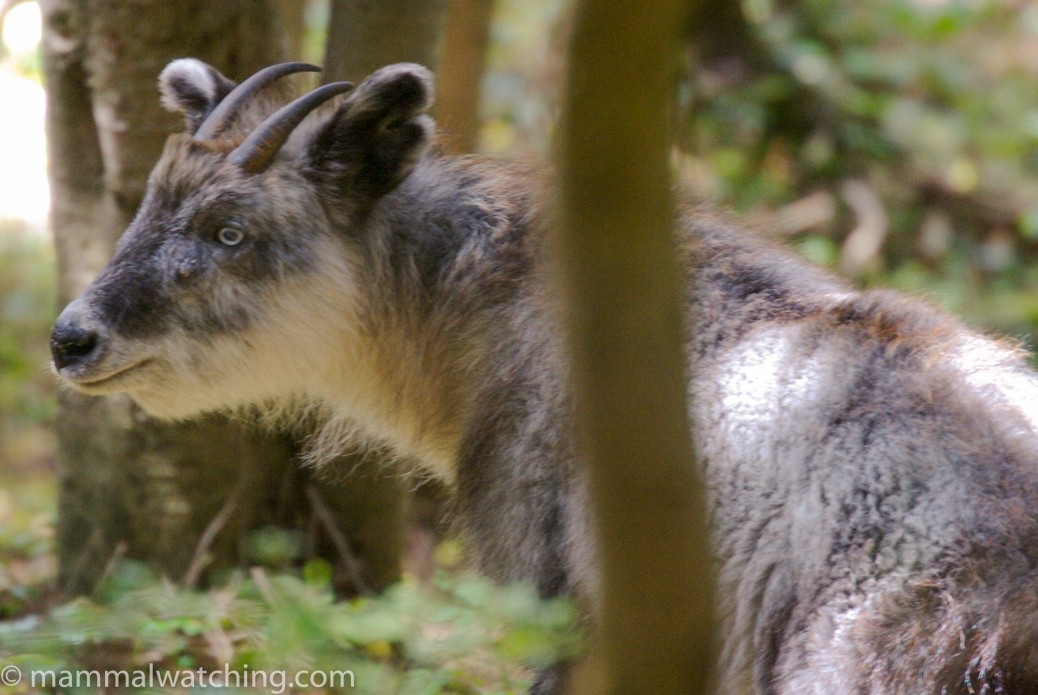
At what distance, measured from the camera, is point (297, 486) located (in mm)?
5711

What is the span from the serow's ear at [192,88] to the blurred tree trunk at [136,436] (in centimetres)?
46

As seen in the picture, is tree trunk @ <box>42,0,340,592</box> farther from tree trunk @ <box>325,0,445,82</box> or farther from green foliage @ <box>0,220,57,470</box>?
green foliage @ <box>0,220,57,470</box>

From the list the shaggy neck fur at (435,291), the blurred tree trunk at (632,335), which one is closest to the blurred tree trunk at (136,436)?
the shaggy neck fur at (435,291)

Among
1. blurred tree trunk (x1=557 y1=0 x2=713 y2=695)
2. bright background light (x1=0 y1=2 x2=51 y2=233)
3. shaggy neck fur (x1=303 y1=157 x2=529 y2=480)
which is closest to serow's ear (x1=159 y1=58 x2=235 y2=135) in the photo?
shaggy neck fur (x1=303 y1=157 x2=529 y2=480)

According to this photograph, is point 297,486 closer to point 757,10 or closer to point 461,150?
point 461,150

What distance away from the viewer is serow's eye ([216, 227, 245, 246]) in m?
4.45

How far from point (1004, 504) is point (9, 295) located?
8.96 m

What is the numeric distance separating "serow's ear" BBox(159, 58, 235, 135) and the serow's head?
0.49 feet

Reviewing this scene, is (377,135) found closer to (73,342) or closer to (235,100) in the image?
(235,100)

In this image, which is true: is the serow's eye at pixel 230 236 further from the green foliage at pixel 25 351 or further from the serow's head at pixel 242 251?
the green foliage at pixel 25 351

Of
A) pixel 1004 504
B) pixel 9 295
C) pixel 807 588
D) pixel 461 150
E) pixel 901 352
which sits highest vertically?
pixel 461 150

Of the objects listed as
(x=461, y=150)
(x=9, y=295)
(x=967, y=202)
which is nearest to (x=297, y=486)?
(x=461, y=150)

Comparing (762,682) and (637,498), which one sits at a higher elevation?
(637,498)

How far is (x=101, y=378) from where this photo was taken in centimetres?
440
